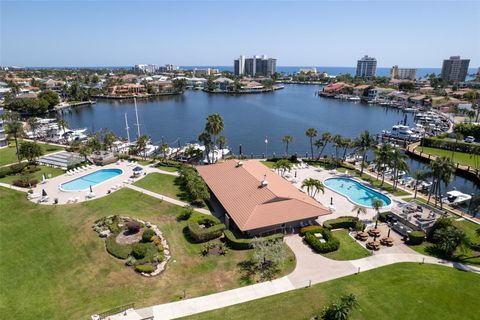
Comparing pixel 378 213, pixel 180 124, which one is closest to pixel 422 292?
pixel 378 213

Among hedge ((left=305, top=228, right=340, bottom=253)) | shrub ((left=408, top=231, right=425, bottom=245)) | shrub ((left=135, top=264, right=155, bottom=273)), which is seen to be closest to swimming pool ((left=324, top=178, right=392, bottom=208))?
shrub ((left=408, top=231, right=425, bottom=245))

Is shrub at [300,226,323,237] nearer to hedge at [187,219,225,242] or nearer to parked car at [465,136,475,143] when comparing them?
hedge at [187,219,225,242]

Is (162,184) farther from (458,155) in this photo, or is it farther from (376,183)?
(458,155)

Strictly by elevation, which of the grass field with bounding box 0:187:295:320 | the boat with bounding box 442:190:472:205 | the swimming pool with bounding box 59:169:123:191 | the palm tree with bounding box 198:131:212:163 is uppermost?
the palm tree with bounding box 198:131:212:163

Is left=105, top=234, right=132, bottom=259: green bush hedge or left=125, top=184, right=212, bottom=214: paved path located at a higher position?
left=125, top=184, right=212, bottom=214: paved path

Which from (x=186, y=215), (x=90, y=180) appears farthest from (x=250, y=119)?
(x=186, y=215)

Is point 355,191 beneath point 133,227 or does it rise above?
beneath

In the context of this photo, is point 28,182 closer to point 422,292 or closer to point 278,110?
point 422,292

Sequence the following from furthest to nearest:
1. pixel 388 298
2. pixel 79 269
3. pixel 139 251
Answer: pixel 139 251 → pixel 79 269 → pixel 388 298
